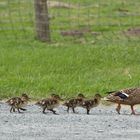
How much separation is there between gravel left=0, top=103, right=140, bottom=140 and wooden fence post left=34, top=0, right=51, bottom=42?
6283mm

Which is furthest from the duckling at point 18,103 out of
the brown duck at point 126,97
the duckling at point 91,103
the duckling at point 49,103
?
the brown duck at point 126,97

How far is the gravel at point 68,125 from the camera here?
468 inches

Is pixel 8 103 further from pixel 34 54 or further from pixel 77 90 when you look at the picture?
pixel 34 54

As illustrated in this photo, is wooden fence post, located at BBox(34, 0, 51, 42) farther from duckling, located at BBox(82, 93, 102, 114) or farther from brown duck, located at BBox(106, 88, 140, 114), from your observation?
brown duck, located at BBox(106, 88, 140, 114)

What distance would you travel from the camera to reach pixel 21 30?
77.6 feet

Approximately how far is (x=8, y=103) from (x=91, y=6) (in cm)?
1323

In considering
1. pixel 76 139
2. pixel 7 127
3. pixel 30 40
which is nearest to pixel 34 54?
pixel 30 40

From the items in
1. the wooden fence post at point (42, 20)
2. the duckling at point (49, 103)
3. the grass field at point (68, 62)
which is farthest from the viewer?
the wooden fence post at point (42, 20)

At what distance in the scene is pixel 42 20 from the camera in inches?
824

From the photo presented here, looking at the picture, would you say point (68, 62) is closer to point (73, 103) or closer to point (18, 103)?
point (73, 103)

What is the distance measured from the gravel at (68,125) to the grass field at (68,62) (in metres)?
1.82

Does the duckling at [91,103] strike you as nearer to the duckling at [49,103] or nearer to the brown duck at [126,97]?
the brown duck at [126,97]

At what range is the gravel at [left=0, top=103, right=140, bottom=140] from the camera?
39.0 ft

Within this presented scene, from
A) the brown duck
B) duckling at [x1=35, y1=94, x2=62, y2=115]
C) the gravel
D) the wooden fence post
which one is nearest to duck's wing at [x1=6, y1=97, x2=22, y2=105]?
the gravel
